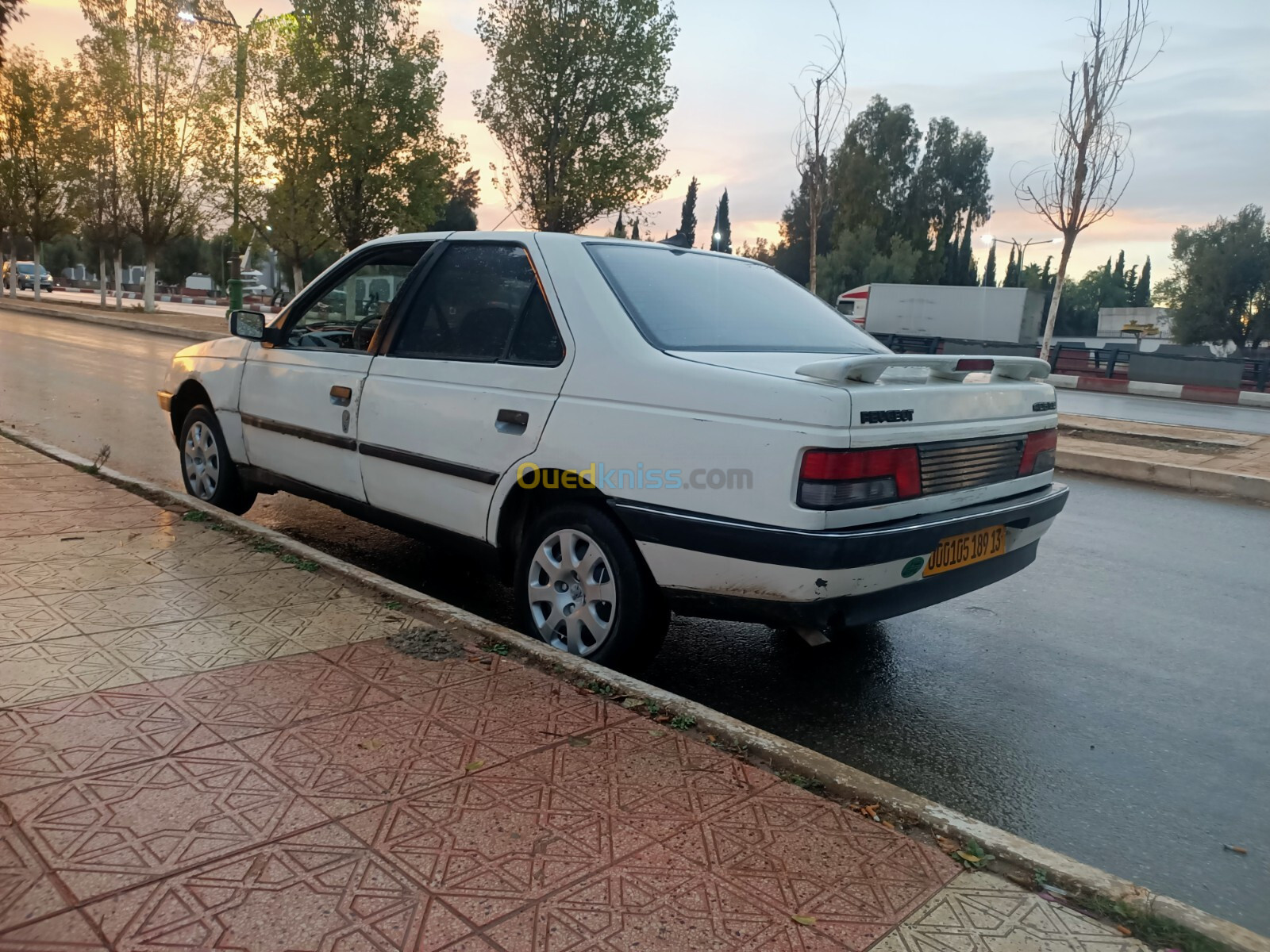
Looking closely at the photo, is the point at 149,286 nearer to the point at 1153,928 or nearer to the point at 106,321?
the point at 106,321

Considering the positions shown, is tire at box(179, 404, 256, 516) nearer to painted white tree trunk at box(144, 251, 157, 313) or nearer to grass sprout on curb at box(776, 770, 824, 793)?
grass sprout on curb at box(776, 770, 824, 793)

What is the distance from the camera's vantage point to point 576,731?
9.78 ft

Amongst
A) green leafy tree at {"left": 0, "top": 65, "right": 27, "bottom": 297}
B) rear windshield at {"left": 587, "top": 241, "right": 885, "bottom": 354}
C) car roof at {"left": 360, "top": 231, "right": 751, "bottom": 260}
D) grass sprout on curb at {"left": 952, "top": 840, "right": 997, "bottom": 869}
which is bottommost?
grass sprout on curb at {"left": 952, "top": 840, "right": 997, "bottom": 869}

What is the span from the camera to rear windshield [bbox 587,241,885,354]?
372cm

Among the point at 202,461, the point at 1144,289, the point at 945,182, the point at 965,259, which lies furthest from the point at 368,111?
the point at 1144,289

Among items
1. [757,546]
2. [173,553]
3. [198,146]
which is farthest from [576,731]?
[198,146]

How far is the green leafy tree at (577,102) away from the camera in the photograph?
25766mm

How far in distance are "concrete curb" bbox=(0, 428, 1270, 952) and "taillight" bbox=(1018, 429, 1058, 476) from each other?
163cm

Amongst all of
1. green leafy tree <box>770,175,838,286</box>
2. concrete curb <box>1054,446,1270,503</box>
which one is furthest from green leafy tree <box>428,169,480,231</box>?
concrete curb <box>1054,446,1270,503</box>

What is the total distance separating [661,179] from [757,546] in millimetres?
25614

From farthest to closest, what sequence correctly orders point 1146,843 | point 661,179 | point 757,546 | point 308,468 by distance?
point 661,179, point 308,468, point 757,546, point 1146,843

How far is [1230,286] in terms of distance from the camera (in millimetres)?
51781

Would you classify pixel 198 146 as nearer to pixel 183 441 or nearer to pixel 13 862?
pixel 183 441

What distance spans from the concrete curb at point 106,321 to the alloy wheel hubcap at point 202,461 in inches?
586
